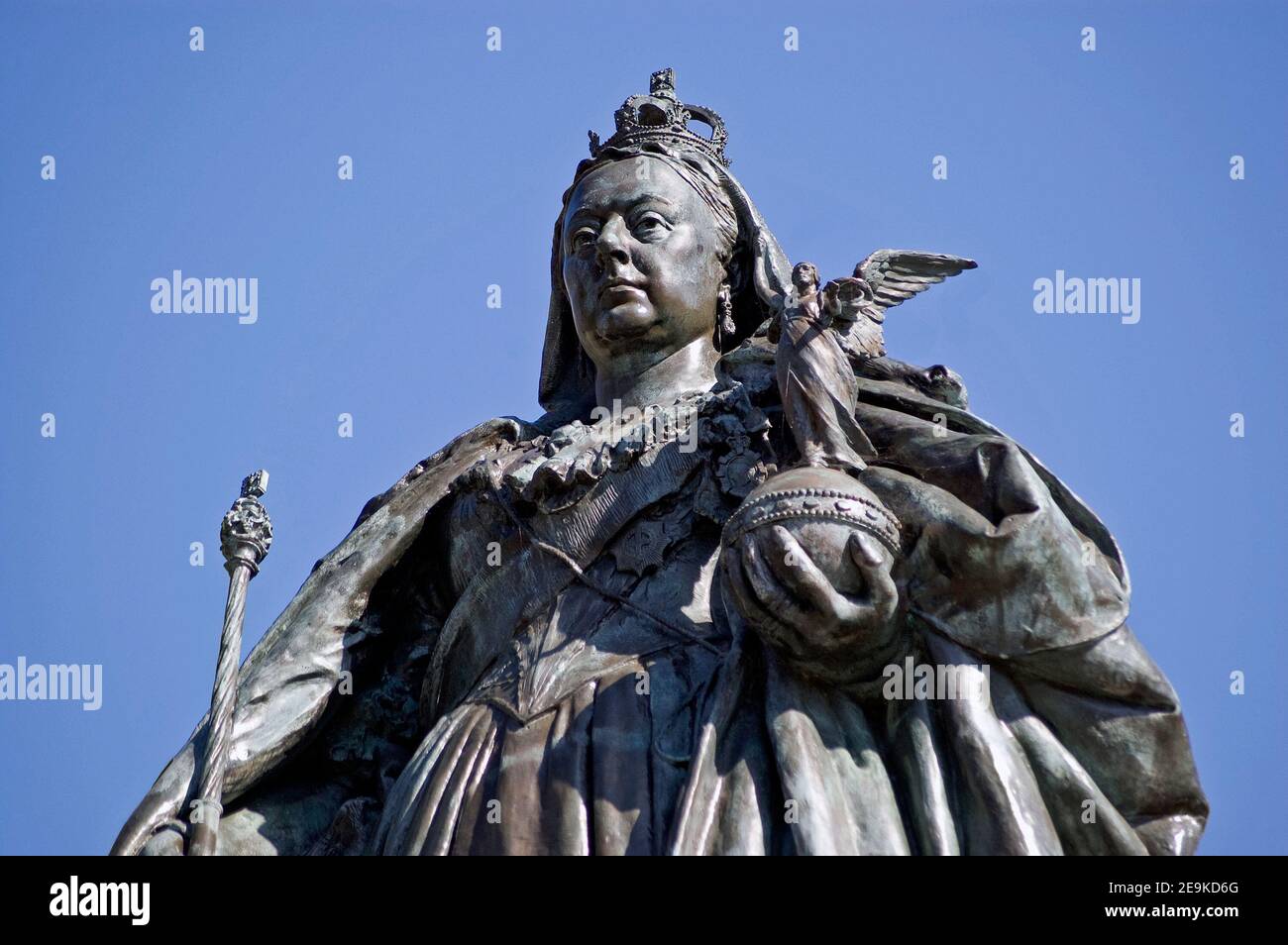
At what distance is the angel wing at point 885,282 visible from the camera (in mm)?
14195

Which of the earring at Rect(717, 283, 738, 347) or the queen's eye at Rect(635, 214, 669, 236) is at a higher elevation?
the queen's eye at Rect(635, 214, 669, 236)

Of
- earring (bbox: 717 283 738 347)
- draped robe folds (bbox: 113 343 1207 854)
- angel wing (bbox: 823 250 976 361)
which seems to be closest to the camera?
draped robe folds (bbox: 113 343 1207 854)

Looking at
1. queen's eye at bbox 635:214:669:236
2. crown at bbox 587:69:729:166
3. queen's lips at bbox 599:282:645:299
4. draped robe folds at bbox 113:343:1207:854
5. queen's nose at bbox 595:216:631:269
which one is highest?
crown at bbox 587:69:729:166

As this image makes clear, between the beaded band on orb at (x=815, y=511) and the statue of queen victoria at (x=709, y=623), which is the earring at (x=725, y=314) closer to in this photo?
the statue of queen victoria at (x=709, y=623)

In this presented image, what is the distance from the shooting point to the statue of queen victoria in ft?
39.1

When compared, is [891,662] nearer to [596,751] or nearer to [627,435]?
[596,751]

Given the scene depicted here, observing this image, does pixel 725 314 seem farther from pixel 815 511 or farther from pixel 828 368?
pixel 815 511

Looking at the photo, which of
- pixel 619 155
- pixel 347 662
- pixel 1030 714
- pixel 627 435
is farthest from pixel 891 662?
pixel 619 155

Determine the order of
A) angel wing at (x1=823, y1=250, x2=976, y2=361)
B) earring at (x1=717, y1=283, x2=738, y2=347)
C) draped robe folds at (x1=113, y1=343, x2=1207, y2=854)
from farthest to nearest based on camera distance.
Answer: earring at (x1=717, y1=283, x2=738, y2=347) → angel wing at (x1=823, y1=250, x2=976, y2=361) → draped robe folds at (x1=113, y1=343, x2=1207, y2=854)

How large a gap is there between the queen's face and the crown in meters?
0.41

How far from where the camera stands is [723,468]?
13688 mm

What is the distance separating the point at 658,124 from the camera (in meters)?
15.9

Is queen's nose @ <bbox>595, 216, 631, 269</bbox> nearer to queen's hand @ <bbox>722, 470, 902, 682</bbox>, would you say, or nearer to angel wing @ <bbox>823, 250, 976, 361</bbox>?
angel wing @ <bbox>823, 250, 976, 361</bbox>

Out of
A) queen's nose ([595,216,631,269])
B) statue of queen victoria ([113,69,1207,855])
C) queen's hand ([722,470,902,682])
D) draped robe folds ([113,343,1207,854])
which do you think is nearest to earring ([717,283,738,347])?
statue of queen victoria ([113,69,1207,855])
